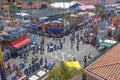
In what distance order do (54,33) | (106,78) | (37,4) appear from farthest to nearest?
1. (37,4)
2. (54,33)
3. (106,78)

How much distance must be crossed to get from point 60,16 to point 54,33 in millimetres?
16731

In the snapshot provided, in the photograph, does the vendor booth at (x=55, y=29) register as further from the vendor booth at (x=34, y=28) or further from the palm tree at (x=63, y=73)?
the palm tree at (x=63, y=73)

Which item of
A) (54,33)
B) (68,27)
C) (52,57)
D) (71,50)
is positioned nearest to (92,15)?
(68,27)

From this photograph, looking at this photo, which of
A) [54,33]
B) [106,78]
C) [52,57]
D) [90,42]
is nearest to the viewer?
[106,78]

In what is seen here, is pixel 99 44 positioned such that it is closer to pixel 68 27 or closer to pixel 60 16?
pixel 68 27

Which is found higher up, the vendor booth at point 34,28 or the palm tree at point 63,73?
the palm tree at point 63,73

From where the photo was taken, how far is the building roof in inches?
821

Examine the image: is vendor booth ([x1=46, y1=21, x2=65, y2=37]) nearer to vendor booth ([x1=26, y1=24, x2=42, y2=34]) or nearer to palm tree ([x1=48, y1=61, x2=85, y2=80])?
vendor booth ([x1=26, y1=24, x2=42, y2=34])

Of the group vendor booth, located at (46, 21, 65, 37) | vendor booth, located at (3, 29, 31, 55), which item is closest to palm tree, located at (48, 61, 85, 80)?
vendor booth, located at (3, 29, 31, 55)

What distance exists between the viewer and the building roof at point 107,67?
2085 cm

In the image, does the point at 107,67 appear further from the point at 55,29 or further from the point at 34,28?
the point at 34,28

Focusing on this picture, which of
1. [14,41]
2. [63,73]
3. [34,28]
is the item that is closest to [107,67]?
[63,73]

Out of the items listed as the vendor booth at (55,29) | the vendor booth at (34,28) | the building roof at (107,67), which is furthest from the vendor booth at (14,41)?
the building roof at (107,67)

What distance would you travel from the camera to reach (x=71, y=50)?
3972 cm
